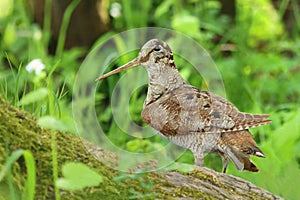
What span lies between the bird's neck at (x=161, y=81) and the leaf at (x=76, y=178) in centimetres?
68

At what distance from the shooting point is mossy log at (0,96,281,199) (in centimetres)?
296

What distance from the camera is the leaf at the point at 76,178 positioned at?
2.66 metres

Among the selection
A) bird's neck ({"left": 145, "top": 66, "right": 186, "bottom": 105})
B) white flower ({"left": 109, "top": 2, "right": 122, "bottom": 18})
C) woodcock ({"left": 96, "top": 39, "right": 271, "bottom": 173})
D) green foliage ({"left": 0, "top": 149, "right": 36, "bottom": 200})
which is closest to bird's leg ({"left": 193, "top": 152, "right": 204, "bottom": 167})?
woodcock ({"left": 96, "top": 39, "right": 271, "bottom": 173})

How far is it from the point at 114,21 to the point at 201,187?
14.9 ft

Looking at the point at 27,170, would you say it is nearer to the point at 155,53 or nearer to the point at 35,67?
the point at 155,53

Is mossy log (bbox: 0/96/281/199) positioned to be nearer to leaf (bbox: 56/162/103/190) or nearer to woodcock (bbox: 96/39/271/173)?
woodcock (bbox: 96/39/271/173)

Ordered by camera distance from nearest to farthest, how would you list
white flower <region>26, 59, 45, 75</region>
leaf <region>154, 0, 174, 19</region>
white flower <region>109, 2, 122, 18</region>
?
white flower <region>26, 59, 45, 75</region>, leaf <region>154, 0, 174, 19</region>, white flower <region>109, 2, 122, 18</region>

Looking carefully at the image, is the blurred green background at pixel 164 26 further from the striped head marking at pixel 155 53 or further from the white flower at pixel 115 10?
the striped head marking at pixel 155 53

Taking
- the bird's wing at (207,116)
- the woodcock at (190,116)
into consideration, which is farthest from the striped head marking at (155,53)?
the bird's wing at (207,116)

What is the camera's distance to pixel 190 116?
10.8ft

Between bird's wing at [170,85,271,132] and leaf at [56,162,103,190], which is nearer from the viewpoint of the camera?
leaf at [56,162,103,190]

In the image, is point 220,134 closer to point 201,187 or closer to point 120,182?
point 201,187

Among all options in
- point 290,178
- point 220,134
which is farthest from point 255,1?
point 220,134

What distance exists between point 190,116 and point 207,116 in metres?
0.07
